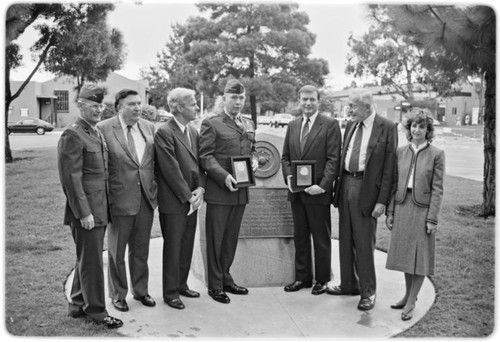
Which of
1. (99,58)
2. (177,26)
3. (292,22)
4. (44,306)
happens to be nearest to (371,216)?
(44,306)

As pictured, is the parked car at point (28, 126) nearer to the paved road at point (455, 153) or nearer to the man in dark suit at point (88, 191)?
the paved road at point (455, 153)

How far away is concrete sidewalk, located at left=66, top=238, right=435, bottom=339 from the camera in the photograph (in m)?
4.28

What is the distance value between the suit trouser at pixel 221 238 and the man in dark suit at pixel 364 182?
3.26 ft

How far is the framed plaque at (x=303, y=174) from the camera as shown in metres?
4.93

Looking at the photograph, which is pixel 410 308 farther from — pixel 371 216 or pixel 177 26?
pixel 177 26

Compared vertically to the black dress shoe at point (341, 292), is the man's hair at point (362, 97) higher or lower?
higher

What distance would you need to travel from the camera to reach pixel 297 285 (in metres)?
5.29

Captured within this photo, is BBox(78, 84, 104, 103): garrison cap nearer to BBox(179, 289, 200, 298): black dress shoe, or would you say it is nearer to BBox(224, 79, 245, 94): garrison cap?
BBox(224, 79, 245, 94): garrison cap

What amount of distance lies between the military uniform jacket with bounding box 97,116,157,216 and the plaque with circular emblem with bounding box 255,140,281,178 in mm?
1416

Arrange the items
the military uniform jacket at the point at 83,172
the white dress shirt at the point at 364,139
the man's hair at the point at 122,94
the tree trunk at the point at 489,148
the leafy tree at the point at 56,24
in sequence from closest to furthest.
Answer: the military uniform jacket at the point at 83,172 → the man's hair at the point at 122,94 → the white dress shirt at the point at 364,139 → the tree trunk at the point at 489,148 → the leafy tree at the point at 56,24

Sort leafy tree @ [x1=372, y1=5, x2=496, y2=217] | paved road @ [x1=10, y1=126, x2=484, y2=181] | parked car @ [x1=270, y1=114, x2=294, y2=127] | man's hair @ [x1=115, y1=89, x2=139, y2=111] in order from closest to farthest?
1. man's hair @ [x1=115, y1=89, x2=139, y2=111]
2. leafy tree @ [x1=372, y1=5, x2=496, y2=217]
3. paved road @ [x1=10, y1=126, x2=484, y2=181]
4. parked car @ [x1=270, y1=114, x2=294, y2=127]

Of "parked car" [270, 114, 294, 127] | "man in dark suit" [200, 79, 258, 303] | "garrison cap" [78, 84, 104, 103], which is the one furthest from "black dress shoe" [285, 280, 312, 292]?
"parked car" [270, 114, 294, 127]

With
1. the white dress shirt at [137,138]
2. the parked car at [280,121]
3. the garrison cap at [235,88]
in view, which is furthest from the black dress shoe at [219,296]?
the parked car at [280,121]

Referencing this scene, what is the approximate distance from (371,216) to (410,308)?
0.86 meters
